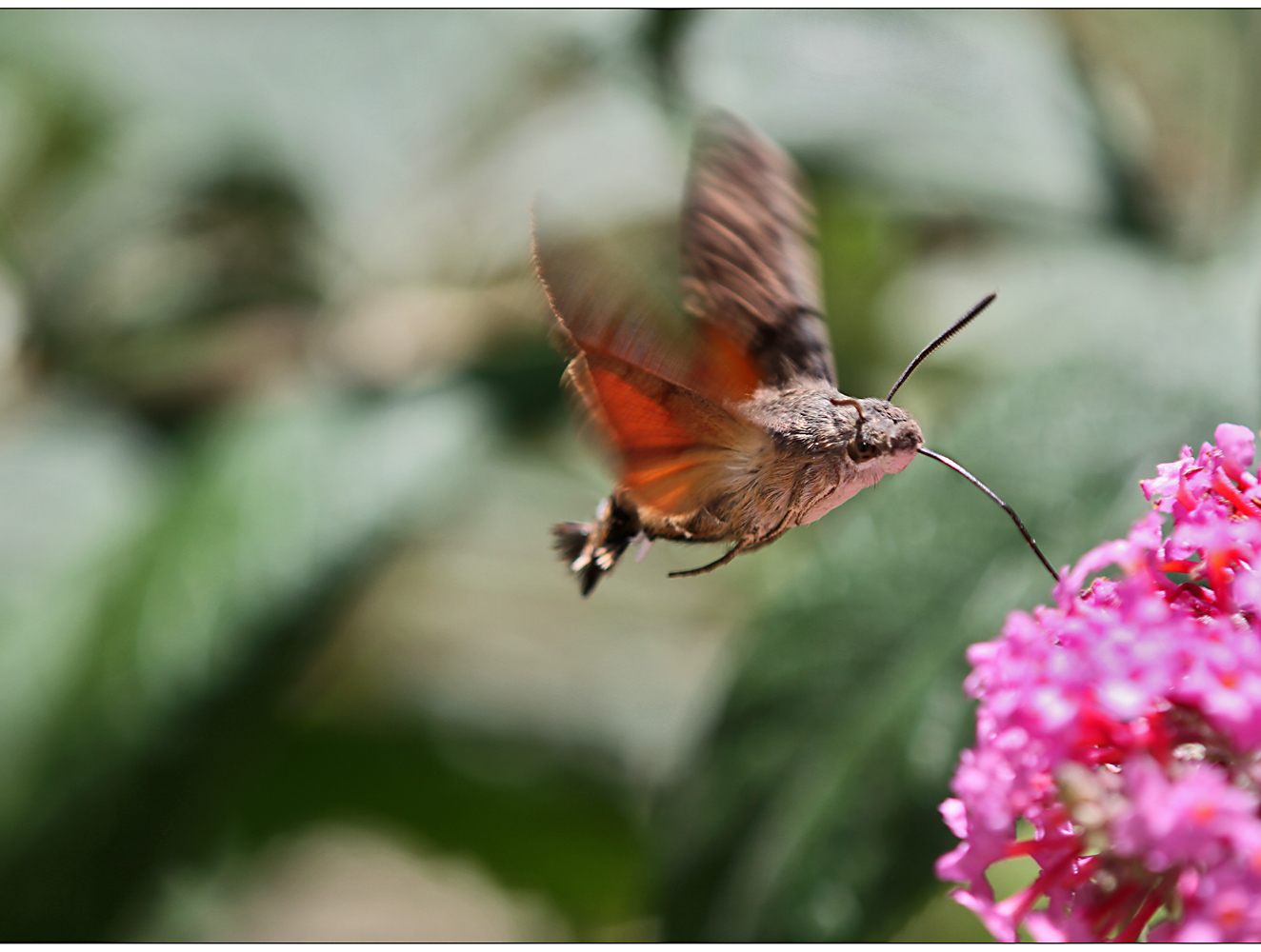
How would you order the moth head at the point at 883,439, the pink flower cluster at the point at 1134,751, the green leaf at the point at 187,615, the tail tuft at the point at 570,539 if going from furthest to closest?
1. the green leaf at the point at 187,615
2. the tail tuft at the point at 570,539
3. the moth head at the point at 883,439
4. the pink flower cluster at the point at 1134,751

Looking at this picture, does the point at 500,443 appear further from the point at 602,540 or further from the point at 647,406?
the point at 647,406

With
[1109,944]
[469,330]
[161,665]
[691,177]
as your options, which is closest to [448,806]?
[161,665]

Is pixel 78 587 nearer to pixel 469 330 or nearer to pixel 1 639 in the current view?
pixel 1 639

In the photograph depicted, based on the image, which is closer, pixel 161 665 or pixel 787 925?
pixel 787 925

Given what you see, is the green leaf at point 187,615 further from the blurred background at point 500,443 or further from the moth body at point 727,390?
the moth body at point 727,390

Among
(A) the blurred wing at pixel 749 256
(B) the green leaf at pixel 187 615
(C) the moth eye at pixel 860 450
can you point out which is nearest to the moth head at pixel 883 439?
(C) the moth eye at pixel 860 450
